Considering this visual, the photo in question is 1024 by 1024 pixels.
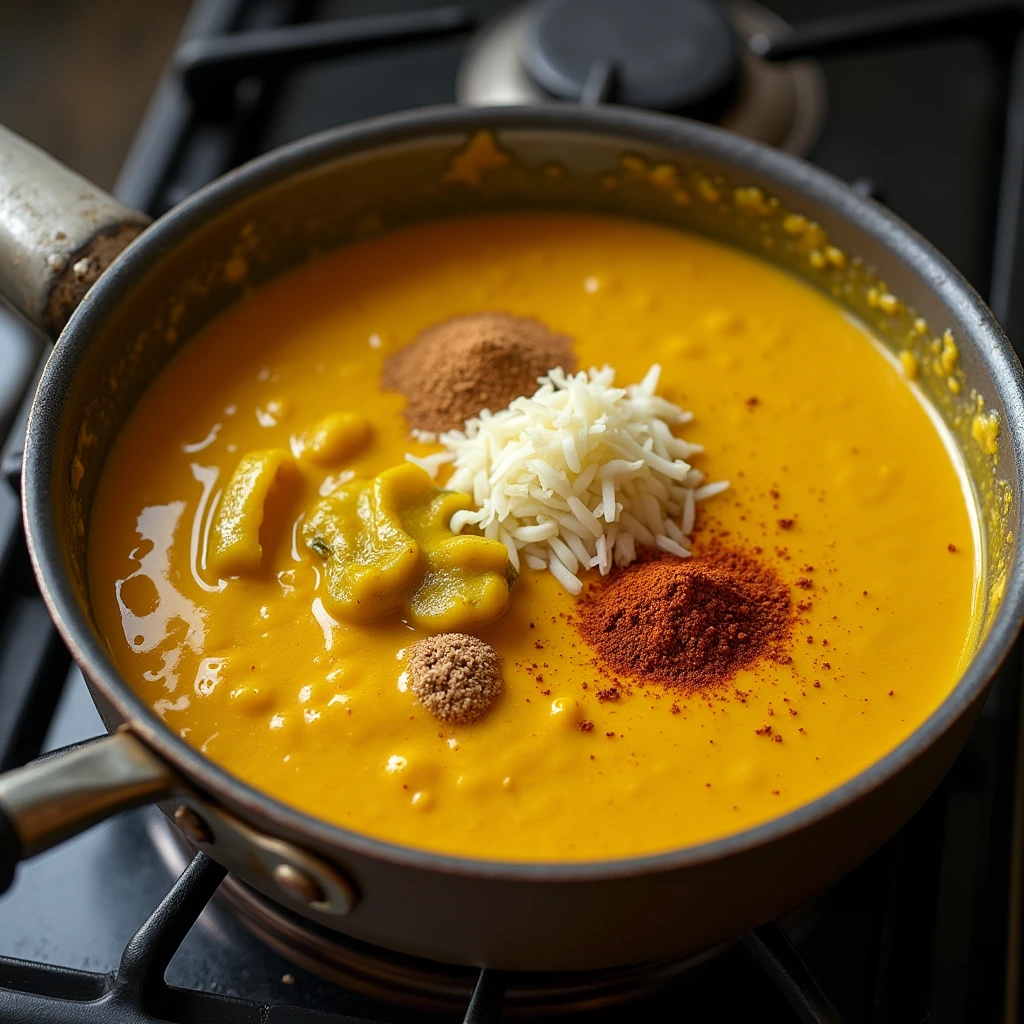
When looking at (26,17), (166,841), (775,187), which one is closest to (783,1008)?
(166,841)

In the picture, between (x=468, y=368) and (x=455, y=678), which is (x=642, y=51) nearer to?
(x=468, y=368)

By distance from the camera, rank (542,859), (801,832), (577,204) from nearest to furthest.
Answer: (801,832) < (542,859) < (577,204)

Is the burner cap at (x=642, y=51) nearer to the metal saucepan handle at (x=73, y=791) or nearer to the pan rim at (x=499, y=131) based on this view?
the pan rim at (x=499, y=131)

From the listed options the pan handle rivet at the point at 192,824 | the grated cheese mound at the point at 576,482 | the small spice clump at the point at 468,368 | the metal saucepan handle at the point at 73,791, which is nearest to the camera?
the metal saucepan handle at the point at 73,791

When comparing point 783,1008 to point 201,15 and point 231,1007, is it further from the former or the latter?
point 201,15

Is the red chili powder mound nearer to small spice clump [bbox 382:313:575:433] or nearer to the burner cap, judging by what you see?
small spice clump [bbox 382:313:575:433]

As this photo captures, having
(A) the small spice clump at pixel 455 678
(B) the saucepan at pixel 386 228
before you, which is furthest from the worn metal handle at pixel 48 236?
(A) the small spice clump at pixel 455 678

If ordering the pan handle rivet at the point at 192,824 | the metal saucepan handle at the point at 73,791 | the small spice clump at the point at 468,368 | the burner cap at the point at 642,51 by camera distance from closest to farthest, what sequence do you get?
1. the metal saucepan handle at the point at 73,791
2. the pan handle rivet at the point at 192,824
3. the small spice clump at the point at 468,368
4. the burner cap at the point at 642,51
